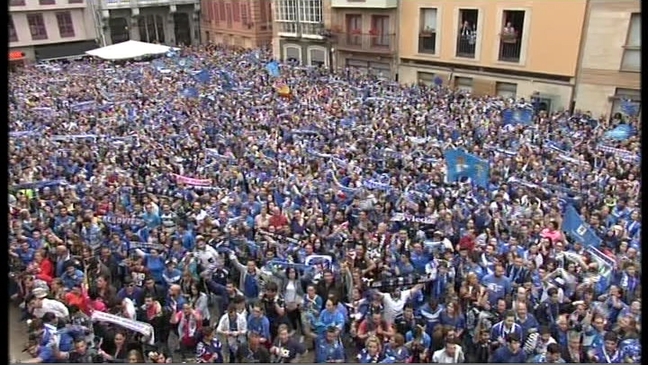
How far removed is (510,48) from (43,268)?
20814 millimetres

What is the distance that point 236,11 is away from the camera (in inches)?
1710

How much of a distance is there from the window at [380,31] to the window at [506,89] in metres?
6.30

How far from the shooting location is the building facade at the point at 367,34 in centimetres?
2783

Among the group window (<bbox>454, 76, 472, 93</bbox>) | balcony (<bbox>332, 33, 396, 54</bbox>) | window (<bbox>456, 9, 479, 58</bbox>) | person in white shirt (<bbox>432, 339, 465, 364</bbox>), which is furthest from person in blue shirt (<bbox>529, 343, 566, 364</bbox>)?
balcony (<bbox>332, 33, 396, 54</bbox>)

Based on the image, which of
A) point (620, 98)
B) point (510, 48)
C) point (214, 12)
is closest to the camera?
point (620, 98)

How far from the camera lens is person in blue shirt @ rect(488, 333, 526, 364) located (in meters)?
6.21

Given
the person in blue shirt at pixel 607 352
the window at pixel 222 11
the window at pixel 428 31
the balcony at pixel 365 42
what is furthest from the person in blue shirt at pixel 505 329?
the window at pixel 222 11

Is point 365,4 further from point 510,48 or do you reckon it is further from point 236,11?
point 236,11

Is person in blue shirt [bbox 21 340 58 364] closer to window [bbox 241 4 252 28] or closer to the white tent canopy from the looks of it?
the white tent canopy

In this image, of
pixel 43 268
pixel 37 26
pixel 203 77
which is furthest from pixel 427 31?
pixel 37 26

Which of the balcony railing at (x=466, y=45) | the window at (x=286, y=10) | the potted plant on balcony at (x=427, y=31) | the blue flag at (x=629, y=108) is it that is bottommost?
the blue flag at (x=629, y=108)

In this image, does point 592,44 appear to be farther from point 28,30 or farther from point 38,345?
point 28,30

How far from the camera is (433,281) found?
7.89 metres

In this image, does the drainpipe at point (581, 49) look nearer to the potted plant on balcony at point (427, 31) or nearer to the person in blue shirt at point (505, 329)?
the potted plant on balcony at point (427, 31)
